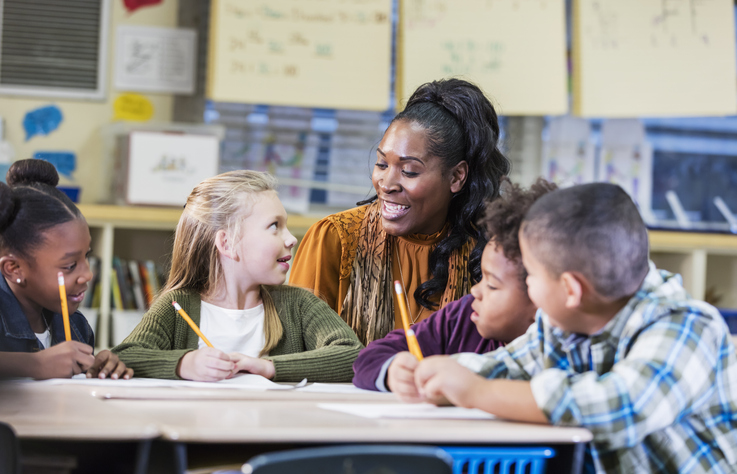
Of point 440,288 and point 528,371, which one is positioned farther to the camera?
point 440,288

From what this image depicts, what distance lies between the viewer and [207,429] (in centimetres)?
78

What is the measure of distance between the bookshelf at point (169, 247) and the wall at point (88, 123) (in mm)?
234

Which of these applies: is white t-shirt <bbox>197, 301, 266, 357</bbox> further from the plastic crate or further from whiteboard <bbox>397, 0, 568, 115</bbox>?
whiteboard <bbox>397, 0, 568, 115</bbox>

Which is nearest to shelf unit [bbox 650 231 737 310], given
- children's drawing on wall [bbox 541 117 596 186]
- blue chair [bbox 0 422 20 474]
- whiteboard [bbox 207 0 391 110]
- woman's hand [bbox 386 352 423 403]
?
children's drawing on wall [bbox 541 117 596 186]

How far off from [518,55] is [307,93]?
0.86m

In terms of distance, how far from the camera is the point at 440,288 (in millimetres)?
1765

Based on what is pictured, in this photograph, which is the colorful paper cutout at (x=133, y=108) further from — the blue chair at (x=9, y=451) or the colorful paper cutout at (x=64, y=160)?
the blue chair at (x=9, y=451)

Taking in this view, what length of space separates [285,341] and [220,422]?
0.73 m

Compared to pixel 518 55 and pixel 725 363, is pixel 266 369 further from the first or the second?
pixel 518 55

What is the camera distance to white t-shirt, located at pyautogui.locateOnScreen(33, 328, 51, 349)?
141 centimetres

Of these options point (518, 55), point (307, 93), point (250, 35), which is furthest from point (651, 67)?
point (250, 35)

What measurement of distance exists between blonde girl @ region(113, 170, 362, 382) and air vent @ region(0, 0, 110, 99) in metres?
1.71

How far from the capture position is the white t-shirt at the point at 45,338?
141 centimetres

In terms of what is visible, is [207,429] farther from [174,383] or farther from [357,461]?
[174,383]
